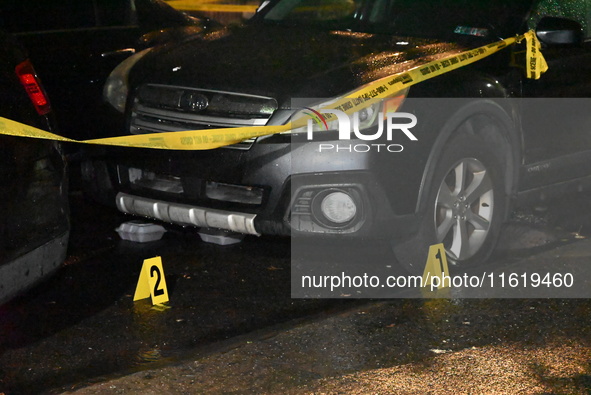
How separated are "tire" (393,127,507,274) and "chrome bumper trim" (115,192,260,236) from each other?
87 centimetres

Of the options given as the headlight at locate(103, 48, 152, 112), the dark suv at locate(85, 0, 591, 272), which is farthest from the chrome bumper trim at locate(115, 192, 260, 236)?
the headlight at locate(103, 48, 152, 112)

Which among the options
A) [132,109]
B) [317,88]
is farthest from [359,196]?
[132,109]

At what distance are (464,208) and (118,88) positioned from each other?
2.07m

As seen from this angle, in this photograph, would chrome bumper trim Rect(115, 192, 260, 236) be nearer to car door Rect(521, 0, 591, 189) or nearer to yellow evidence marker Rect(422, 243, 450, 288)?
yellow evidence marker Rect(422, 243, 450, 288)

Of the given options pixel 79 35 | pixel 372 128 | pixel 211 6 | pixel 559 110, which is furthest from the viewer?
pixel 211 6

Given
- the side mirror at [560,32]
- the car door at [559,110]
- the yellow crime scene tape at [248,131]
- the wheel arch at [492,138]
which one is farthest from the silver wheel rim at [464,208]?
the side mirror at [560,32]

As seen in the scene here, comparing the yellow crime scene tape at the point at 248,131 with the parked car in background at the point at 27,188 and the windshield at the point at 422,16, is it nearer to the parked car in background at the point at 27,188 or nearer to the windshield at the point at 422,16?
the parked car in background at the point at 27,188

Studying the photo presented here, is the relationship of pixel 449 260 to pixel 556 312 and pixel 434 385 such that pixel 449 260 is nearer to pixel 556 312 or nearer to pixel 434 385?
pixel 556 312

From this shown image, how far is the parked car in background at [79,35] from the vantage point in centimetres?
740

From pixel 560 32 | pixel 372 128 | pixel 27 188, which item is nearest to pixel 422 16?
pixel 560 32

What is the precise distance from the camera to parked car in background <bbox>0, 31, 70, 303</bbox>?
413cm

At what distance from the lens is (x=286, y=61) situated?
18.4ft

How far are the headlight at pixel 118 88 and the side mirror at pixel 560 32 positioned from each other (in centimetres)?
233

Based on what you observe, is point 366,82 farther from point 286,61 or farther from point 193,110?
point 193,110
